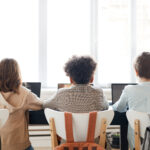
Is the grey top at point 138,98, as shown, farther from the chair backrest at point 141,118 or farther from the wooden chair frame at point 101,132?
the wooden chair frame at point 101,132

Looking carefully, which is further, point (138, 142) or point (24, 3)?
point (24, 3)

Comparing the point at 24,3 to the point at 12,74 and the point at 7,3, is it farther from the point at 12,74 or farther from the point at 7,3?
the point at 12,74

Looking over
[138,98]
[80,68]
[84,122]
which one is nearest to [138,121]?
[138,98]

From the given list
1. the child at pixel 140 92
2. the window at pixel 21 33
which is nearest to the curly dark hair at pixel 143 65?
the child at pixel 140 92

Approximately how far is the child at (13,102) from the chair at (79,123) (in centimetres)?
30

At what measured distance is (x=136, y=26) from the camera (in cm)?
369

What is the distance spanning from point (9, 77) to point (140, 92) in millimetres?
943

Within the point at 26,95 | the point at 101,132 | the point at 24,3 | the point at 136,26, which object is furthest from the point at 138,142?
the point at 24,3

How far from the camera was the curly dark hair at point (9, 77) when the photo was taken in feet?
6.28

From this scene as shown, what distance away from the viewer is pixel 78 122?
1665 millimetres

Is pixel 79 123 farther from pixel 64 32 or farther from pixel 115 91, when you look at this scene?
pixel 64 32

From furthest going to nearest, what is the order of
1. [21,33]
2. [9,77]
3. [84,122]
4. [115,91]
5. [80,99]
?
[21,33] < [115,91] < [9,77] < [80,99] < [84,122]

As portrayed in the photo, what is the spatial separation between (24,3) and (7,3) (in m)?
0.22

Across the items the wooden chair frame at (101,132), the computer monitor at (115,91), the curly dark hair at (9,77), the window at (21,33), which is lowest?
the wooden chair frame at (101,132)
